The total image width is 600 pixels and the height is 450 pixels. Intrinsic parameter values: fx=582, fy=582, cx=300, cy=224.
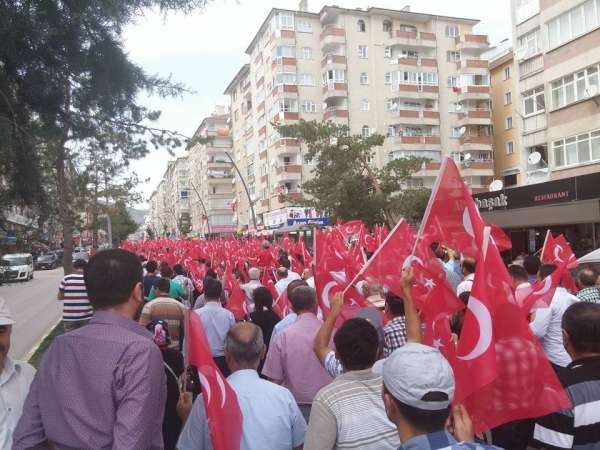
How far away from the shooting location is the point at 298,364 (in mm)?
4262

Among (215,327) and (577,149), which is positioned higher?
(577,149)

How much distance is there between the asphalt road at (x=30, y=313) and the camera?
45.1 ft

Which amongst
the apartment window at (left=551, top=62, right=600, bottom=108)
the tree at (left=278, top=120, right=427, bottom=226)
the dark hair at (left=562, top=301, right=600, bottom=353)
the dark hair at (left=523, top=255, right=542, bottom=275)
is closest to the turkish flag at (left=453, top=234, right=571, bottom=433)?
the dark hair at (left=562, top=301, right=600, bottom=353)

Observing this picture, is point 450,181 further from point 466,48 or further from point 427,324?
point 466,48

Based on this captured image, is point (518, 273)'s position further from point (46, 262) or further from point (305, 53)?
point (46, 262)

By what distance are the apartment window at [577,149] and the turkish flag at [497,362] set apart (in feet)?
74.1

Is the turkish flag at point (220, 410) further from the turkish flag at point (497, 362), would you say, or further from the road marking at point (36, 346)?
the road marking at point (36, 346)

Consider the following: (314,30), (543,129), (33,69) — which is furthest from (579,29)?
(314,30)

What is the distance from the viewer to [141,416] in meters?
2.27

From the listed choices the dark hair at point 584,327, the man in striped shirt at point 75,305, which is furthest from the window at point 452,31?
the dark hair at point 584,327

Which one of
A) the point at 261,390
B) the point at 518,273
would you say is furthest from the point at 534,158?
the point at 261,390

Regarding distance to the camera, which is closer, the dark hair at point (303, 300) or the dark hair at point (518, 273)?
the dark hair at point (303, 300)

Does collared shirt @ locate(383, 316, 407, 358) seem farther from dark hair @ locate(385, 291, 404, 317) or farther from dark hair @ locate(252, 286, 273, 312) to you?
dark hair @ locate(252, 286, 273, 312)

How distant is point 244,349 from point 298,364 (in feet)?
3.70
